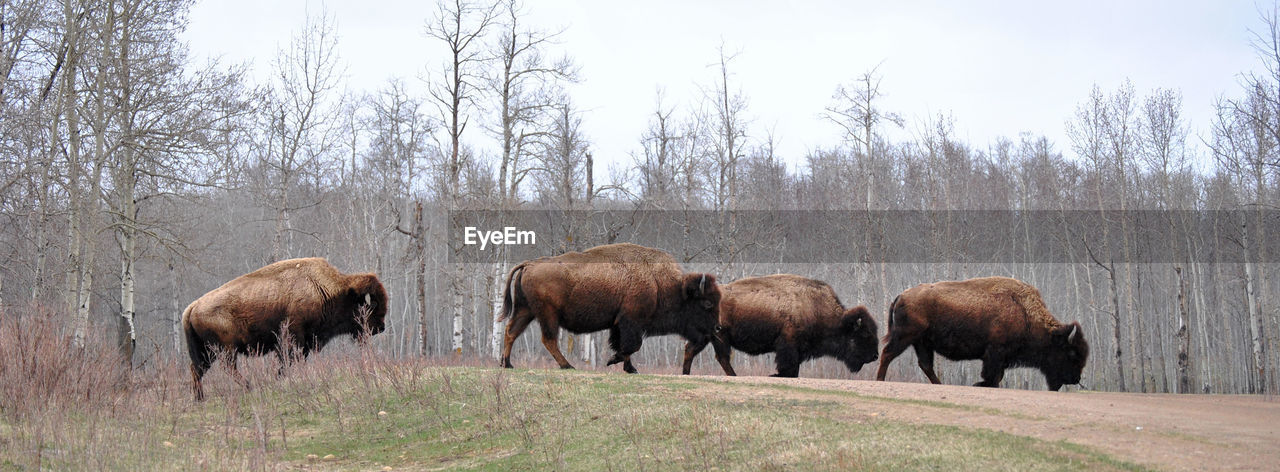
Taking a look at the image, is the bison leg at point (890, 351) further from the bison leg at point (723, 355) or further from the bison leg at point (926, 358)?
the bison leg at point (723, 355)

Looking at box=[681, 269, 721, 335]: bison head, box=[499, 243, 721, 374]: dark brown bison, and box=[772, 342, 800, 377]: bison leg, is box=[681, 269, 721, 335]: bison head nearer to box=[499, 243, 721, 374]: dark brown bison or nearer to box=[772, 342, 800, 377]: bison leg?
box=[499, 243, 721, 374]: dark brown bison

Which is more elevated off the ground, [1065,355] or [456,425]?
[1065,355]

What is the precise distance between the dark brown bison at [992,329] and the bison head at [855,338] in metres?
1.89

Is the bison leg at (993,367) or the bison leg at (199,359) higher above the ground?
the bison leg at (199,359)

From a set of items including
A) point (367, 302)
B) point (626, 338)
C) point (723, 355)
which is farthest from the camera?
point (723, 355)

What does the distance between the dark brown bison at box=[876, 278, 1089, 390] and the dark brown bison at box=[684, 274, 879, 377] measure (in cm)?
193

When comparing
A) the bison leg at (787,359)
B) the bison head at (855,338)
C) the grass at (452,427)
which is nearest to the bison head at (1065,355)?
the bison head at (855,338)

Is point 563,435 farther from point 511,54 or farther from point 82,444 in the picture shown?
Answer: point 511,54

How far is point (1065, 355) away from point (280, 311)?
44.2 ft

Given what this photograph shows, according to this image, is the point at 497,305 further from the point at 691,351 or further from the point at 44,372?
the point at 44,372

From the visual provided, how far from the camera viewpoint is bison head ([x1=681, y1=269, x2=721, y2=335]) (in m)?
15.4

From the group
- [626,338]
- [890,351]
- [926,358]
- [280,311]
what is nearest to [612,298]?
[626,338]

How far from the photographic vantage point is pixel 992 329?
1555cm

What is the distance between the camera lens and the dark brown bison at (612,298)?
554 inches
